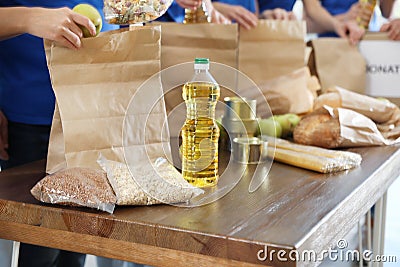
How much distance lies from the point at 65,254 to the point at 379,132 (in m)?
0.90

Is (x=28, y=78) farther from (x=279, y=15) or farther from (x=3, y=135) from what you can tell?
(x=279, y=15)

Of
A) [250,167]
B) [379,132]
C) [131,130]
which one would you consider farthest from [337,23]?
[131,130]

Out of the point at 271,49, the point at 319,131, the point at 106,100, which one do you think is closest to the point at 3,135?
the point at 106,100

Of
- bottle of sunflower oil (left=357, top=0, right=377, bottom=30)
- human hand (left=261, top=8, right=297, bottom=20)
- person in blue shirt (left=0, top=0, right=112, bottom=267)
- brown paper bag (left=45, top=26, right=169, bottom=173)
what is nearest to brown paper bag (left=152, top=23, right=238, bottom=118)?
person in blue shirt (left=0, top=0, right=112, bottom=267)

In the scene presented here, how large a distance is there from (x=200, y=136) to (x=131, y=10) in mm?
319

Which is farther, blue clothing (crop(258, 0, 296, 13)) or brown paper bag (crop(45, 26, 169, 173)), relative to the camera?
blue clothing (crop(258, 0, 296, 13))

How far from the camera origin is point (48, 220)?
1021mm

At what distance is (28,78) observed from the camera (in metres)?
1.49

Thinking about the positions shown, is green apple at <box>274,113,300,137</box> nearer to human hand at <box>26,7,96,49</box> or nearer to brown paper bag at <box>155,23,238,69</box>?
brown paper bag at <box>155,23,238,69</box>

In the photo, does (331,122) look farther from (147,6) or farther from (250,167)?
(147,6)

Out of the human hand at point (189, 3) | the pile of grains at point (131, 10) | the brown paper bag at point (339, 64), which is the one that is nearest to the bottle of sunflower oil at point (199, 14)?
the human hand at point (189, 3)

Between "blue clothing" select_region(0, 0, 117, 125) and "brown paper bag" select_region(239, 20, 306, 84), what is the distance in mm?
609

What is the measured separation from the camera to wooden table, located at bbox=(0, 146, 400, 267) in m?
0.90

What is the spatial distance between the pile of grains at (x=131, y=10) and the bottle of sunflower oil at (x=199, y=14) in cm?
37
